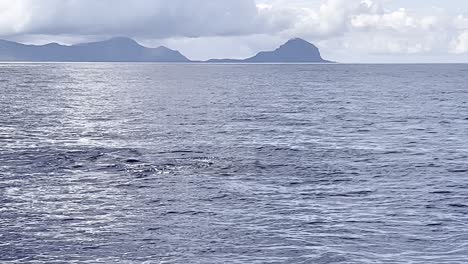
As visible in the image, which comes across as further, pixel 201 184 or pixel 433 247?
pixel 201 184

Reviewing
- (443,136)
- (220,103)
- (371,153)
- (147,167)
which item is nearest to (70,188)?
(147,167)

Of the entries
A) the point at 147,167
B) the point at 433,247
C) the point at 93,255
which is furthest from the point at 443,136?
the point at 93,255

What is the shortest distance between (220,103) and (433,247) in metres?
93.4

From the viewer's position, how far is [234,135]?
75062 millimetres

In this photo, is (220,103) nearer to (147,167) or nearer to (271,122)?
(271,122)

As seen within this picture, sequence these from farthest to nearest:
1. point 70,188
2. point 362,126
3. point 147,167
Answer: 1. point 362,126
2. point 147,167
3. point 70,188

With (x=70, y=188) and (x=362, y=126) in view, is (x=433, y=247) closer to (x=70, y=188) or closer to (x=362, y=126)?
(x=70, y=188)

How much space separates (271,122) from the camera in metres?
90.4

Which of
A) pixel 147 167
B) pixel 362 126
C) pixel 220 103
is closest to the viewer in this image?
pixel 147 167

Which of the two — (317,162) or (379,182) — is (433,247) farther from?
(317,162)

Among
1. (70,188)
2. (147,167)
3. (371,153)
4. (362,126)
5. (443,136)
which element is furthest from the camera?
(362,126)

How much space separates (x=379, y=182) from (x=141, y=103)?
85377 mm

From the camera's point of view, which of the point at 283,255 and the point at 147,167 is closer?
the point at 283,255

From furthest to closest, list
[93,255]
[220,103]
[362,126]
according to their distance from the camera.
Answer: [220,103], [362,126], [93,255]
